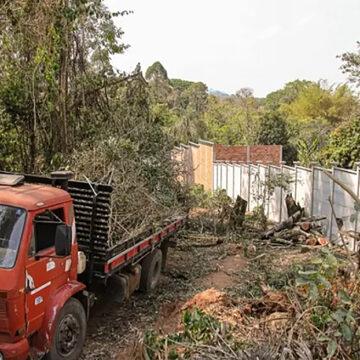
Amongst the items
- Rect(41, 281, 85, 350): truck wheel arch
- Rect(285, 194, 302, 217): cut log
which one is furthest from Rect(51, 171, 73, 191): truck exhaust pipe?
Rect(285, 194, 302, 217): cut log

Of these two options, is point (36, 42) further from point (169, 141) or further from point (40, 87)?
point (169, 141)

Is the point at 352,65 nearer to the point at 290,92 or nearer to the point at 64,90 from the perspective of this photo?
the point at 64,90

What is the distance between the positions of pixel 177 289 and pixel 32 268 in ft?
15.5

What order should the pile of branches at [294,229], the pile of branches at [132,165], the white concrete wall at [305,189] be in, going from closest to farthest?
the pile of branches at [132,165] → the white concrete wall at [305,189] → the pile of branches at [294,229]

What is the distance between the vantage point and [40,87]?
34.8 ft

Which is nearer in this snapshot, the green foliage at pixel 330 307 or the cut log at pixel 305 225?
the green foliage at pixel 330 307

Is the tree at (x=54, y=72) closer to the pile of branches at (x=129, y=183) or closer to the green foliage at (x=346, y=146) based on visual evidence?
the pile of branches at (x=129, y=183)

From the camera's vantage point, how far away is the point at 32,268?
490 centimetres

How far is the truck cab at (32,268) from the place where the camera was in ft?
15.2

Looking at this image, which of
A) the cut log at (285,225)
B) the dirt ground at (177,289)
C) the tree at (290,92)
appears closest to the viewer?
the dirt ground at (177,289)

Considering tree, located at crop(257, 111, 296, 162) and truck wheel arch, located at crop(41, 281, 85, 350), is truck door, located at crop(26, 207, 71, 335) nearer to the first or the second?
truck wheel arch, located at crop(41, 281, 85, 350)

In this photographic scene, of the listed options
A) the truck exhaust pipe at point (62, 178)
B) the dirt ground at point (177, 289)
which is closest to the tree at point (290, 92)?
the dirt ground at point (177, 289)

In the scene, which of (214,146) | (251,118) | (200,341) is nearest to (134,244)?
(200,341)

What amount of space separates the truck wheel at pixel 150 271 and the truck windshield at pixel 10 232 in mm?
4044
